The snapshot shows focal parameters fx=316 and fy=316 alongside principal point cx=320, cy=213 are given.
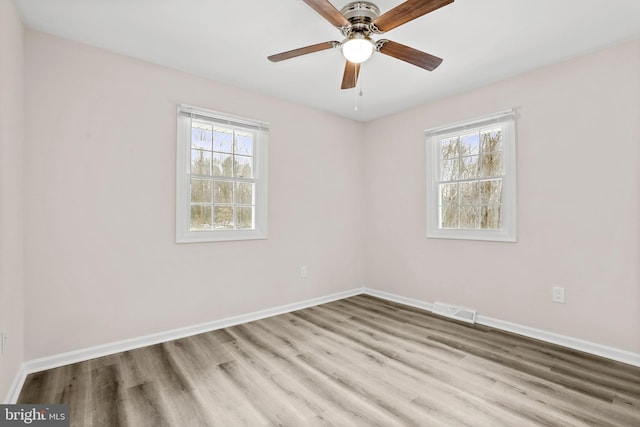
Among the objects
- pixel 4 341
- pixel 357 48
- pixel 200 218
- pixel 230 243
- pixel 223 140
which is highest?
pixel 357 48

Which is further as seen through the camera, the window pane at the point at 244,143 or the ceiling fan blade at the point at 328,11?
the window pane at the point at 244,143

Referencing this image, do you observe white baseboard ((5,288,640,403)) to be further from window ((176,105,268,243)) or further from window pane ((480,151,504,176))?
window pane ((480,151,504,176))

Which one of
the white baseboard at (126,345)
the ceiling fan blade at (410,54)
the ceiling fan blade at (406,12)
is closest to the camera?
the ceiling fan blade at (406,12)

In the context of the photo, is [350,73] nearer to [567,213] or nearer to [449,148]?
[449,148]

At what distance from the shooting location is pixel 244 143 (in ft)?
11.5

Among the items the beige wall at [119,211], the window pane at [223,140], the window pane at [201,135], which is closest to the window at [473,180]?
the beige wall at [119,211]

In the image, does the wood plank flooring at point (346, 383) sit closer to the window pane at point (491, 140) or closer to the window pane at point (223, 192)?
the window pane at point (223, 192)

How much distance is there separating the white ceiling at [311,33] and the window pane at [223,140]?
50 centimetres

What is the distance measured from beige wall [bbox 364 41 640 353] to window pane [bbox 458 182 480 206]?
1.50ft

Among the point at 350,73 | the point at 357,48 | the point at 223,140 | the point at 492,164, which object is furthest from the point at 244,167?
the point at 492,164

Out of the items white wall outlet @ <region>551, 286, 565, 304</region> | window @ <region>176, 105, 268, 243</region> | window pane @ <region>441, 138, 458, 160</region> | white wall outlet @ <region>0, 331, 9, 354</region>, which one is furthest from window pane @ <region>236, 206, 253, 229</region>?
white wall outlet @ <region>551, 286, 565, 304</region>

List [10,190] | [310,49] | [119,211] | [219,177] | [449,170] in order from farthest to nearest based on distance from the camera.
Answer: [449,170] → [219,177] → [119,211] → [310,49] → [10,190]

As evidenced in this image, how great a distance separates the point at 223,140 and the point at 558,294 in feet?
11.6

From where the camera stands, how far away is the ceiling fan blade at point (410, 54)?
2.10 meters
